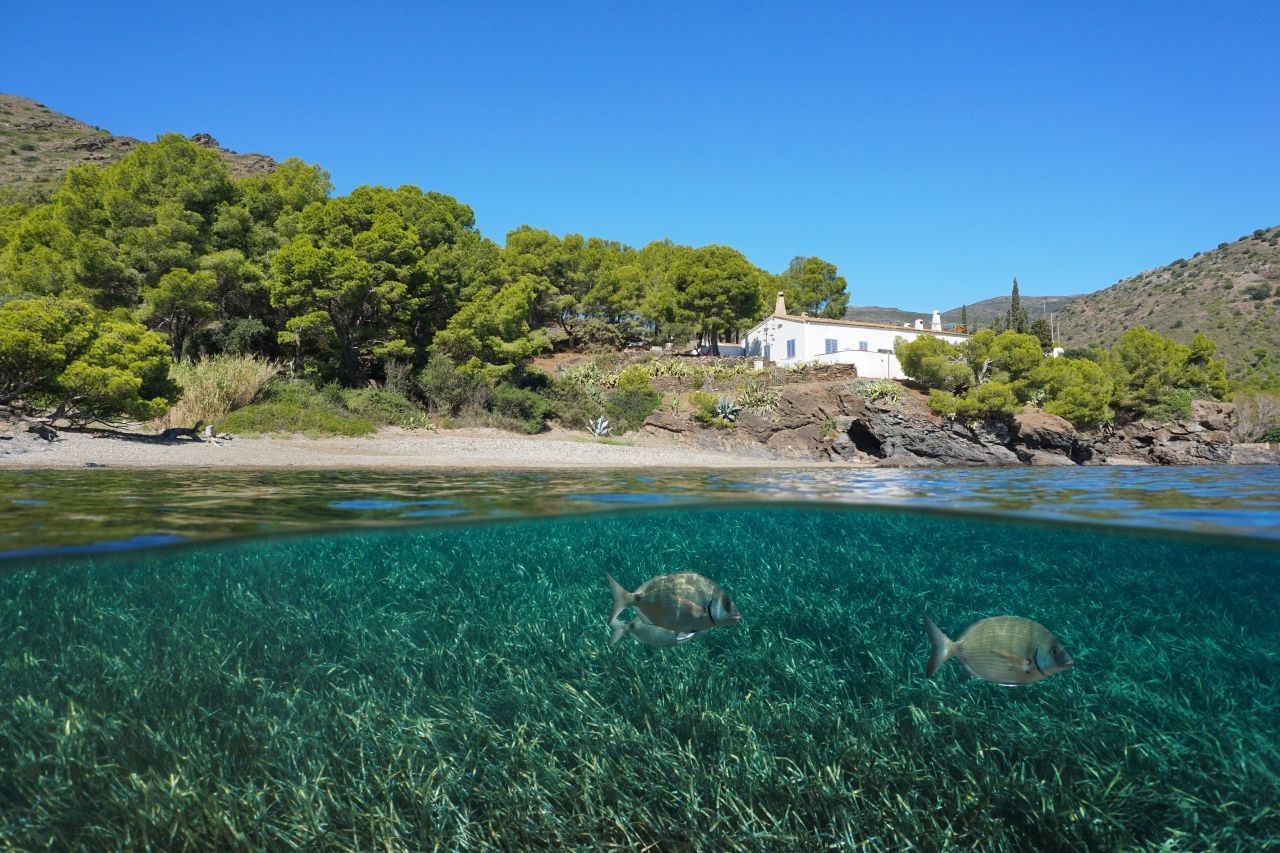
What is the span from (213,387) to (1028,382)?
1365 inches

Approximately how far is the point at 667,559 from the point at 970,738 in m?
7.98

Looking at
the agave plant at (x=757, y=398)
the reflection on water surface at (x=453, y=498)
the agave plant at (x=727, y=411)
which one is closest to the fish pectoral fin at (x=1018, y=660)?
the reflection on water surface at (x=453, y=498)

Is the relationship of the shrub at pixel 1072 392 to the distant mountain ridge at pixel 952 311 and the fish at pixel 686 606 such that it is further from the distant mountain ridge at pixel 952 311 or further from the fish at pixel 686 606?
the distant mountain ridge at pixel 952 311

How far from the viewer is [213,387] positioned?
68.4ft

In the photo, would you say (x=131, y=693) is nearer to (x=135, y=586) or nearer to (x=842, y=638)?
(x=135, y=586)

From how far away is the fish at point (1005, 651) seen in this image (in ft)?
10.7

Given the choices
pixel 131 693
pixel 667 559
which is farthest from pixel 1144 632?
pixel 131 693

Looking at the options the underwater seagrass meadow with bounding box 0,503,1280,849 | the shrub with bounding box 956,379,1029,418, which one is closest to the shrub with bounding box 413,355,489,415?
the underwater seagrass meadow with bounding box 0,503,1280,849

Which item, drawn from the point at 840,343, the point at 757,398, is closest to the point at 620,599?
the point at 757,398

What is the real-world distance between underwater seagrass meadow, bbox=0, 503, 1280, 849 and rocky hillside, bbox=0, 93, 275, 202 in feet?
169

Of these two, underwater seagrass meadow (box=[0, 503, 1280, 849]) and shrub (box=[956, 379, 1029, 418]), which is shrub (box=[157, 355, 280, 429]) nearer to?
underwater seagrass meadow (box=[0, 503, 1280, 849])

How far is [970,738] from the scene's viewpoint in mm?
5203

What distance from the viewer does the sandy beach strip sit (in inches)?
498

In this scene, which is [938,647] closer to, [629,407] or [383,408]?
[383,408]
